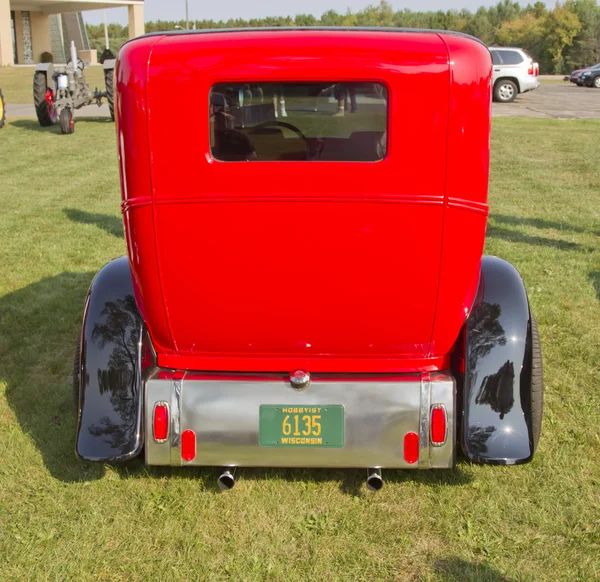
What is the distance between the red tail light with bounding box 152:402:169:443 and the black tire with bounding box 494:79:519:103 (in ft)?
72.3

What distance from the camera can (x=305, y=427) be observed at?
292 cm

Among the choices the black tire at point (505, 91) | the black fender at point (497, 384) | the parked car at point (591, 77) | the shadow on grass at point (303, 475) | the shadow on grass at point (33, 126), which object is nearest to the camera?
the black fender at point (497, 384)

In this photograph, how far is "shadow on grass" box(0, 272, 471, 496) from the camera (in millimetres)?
3295

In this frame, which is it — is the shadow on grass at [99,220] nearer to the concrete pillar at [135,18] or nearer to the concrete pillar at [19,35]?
the concrete pillar at [135,18]

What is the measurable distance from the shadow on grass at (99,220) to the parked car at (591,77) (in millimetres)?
29710

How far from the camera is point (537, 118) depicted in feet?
59.4

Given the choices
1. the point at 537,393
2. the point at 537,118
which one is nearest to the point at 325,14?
the point at 537,118

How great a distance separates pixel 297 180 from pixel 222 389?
3.06 ft

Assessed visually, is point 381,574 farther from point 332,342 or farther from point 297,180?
point 297,180

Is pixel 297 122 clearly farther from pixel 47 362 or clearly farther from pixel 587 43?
pixel 587 43

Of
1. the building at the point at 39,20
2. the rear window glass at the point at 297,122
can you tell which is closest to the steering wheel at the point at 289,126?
the rear window glass at the point at 297,122

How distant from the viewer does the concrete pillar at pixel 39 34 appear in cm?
4531

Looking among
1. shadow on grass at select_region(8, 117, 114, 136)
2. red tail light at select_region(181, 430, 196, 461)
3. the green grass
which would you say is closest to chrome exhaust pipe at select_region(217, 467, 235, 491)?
red tail light at select_region(181, 430, 196, 461)

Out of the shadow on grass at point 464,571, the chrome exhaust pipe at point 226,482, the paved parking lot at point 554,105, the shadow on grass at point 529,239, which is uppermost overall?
the chrome exhaust pipe at point 226,482
